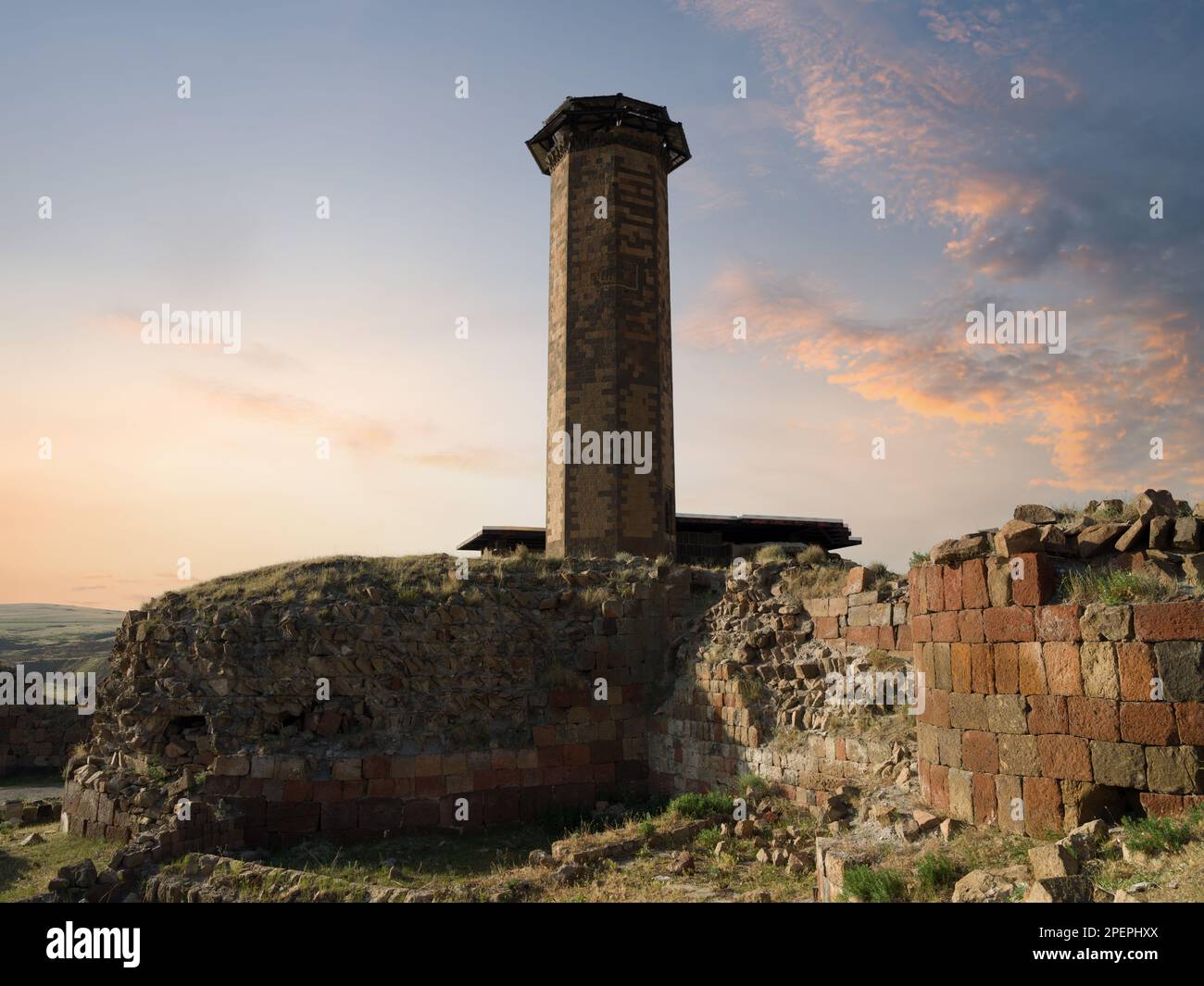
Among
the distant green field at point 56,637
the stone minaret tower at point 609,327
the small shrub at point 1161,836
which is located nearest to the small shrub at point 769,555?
the stone minaret tower at point 609,327

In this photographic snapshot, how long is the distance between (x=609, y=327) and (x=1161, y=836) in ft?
56.9

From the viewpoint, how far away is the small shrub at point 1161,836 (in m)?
6.71

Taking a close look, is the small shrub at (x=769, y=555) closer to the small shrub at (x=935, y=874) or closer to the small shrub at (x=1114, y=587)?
the small shrub at (x=1114, y=587)

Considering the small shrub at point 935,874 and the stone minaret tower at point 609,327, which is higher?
the stone minaret tower at point 609,327

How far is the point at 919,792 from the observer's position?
32.2 feet

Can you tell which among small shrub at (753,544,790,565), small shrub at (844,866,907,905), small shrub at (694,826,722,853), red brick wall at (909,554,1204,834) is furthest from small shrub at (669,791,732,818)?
small shrub at (753,544,790,565)

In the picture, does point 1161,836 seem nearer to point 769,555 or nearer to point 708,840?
point 708,840

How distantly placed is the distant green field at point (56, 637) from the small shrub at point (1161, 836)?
1543 inches

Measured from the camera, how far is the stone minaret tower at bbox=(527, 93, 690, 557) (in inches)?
855

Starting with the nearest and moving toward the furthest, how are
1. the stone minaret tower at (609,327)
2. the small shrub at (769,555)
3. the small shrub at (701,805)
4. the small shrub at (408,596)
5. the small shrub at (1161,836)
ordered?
the small shrub at (1161,836) → the small shrub at (701,805) → the small shrub at (408,596) → the small shrub at (769,555) → the stone minaret tower at (609,327)

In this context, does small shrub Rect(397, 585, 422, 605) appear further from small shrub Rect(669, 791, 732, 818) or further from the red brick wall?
the red brick wall

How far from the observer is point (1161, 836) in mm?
6773
